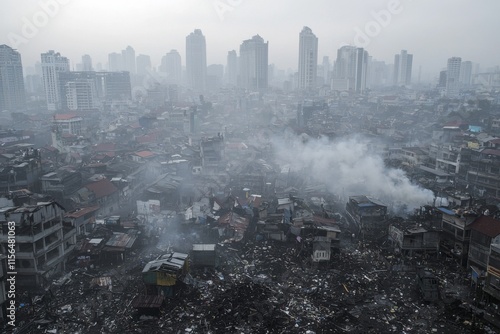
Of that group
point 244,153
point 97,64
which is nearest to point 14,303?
point 244,153

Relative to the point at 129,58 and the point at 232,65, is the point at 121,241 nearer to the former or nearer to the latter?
the point at 232,65

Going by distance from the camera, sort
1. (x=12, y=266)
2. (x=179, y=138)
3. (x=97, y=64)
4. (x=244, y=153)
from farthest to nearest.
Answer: (x=97, y=64) < (x=179, y=138) < (x=244, y=153) < (x=12, y=266)

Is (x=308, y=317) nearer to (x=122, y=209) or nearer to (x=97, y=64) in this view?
(x=122, y=209)

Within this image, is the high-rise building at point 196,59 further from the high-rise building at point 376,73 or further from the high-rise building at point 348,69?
the high-rise building at point 376,73

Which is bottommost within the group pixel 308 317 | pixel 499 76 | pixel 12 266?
pixel 308 317

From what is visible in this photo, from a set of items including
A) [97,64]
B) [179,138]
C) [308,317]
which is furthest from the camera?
[97,64]

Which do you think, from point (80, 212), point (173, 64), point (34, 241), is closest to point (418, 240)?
point (34, 241)

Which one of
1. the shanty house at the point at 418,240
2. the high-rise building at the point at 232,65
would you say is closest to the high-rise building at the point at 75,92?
the high-rise building at the point at 232,65

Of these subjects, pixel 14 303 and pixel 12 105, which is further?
pixel 12 105
